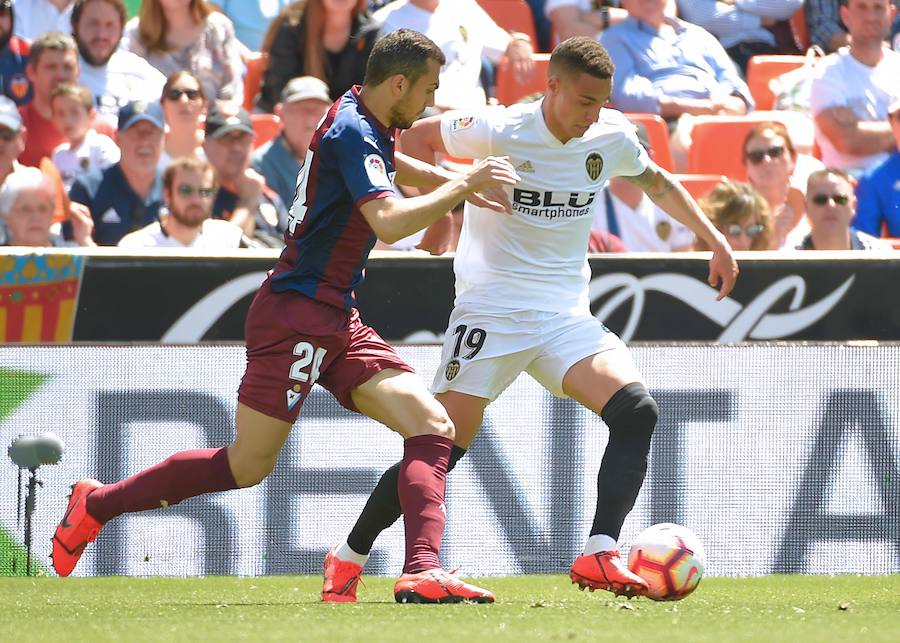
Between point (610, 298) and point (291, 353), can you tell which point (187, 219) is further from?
point (291, 353)

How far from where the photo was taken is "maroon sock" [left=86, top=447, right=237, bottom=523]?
17.9ft

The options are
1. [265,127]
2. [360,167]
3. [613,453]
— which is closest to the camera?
[360,167]

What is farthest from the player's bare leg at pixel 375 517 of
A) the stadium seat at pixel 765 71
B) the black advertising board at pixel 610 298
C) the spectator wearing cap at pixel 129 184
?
the stadium seat at pixel 765 71

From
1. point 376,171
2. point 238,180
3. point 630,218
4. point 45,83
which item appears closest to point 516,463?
point 376,171

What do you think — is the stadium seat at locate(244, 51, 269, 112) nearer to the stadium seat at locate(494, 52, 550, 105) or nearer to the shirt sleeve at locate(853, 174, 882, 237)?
the stadium seat at locate(494, 52, 550, 105)

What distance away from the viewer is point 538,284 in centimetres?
584

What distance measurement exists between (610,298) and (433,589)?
253 cm

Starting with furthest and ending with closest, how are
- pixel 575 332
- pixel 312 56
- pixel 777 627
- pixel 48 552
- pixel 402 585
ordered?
pixel 312 56
pixel 48 552
pixel 575 332
pixel 402 585
pixel 777 627

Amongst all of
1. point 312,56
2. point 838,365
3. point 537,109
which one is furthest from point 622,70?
point 537,109

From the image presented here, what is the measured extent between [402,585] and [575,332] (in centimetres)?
123

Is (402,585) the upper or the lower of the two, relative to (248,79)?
lower

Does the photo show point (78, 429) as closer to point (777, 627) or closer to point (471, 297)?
point (471, 297)

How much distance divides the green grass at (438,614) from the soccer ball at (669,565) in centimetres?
9

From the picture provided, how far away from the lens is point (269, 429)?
5371 mm
